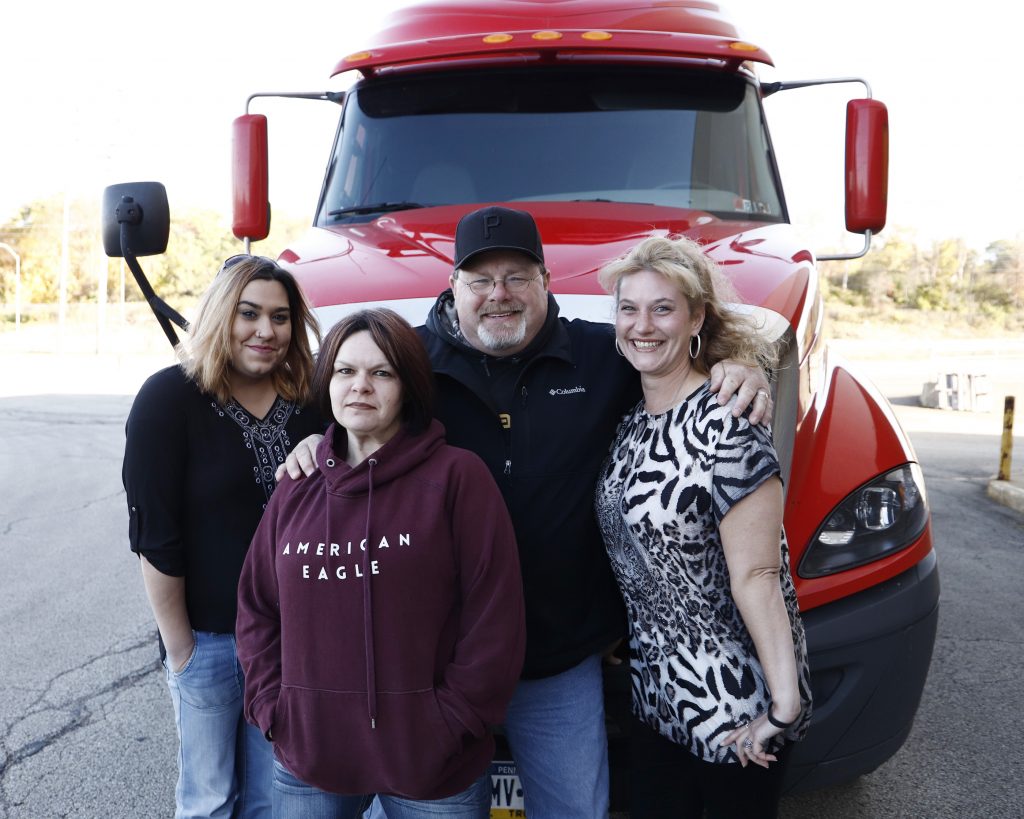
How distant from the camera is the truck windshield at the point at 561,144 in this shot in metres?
3.81

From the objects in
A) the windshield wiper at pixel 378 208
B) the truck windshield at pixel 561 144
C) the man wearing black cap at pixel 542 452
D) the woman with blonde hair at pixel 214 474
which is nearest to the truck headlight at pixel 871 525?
the man wearing black cap at pixel 542 452

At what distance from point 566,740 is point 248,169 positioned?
9.80 ft

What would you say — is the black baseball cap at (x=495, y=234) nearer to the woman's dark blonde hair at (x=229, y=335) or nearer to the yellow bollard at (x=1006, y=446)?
the woman's dark blonde hair at (x=229, y=335)

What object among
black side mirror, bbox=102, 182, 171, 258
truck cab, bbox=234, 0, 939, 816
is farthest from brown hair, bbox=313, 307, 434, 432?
black side mirror, bbox=102, 182, 171, 258

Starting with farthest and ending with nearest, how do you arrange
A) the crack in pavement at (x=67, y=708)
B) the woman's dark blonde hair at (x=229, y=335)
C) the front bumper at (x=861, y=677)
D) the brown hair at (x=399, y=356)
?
1. the crack in pavement at (x=67, y=708)
2. the front bumper at (x=861, y=677)
3. the woman's dark blonde hair at (x=229, y=335)
4. the brown hair at (x=399, y=356)

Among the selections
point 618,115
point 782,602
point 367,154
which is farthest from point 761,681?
point 367,154

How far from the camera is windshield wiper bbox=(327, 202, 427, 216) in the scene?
383cm

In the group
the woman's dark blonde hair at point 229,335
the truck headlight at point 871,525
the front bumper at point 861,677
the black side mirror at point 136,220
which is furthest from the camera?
the black side mirror at point 136,220

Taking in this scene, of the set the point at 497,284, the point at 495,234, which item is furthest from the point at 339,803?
the point at 495,234

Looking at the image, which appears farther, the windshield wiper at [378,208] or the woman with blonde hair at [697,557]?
the windshield wiper at [378,208]

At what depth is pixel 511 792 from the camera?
2594mm

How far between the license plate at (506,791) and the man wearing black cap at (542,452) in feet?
0.42

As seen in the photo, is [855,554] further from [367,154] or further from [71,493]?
[71,493]

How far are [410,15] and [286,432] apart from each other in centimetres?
262
